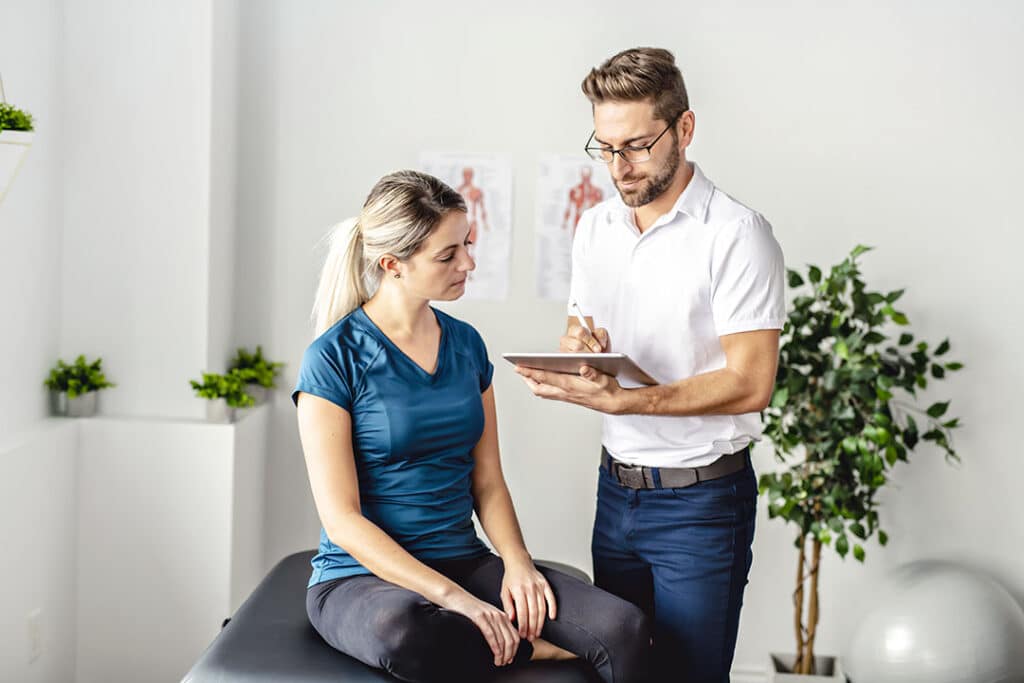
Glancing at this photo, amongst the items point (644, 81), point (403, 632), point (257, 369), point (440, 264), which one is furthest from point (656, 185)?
point (257, 369)

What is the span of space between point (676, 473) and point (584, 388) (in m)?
0.26

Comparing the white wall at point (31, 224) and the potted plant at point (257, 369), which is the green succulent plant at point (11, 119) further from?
the potted plant at point (257, 369)

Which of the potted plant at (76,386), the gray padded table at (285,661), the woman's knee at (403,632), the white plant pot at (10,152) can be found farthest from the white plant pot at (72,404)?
the woman's knee at (403,632)

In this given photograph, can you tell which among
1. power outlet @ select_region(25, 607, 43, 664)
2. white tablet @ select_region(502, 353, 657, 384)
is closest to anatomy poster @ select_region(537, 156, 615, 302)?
white tablet @ select_region(502, 353, 657, 384)

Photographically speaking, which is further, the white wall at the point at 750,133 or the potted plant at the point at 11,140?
the white wall at the point at 750,133

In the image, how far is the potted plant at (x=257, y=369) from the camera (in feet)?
9.96

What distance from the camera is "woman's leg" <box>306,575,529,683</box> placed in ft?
5.37

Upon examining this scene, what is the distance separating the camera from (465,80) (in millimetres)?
3062

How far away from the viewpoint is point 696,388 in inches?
72.2

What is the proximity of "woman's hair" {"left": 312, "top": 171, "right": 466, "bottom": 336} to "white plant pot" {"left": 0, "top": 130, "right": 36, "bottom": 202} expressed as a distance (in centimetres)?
76

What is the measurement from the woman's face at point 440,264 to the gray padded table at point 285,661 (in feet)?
2.24

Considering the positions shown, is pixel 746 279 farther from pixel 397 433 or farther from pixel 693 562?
pixel 397 433

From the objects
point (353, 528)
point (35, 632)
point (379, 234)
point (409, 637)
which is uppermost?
point (379, 234)

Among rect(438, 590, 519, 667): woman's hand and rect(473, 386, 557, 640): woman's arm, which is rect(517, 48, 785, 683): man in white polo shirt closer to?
rect(473, 386, 557, 640): woman's arm
